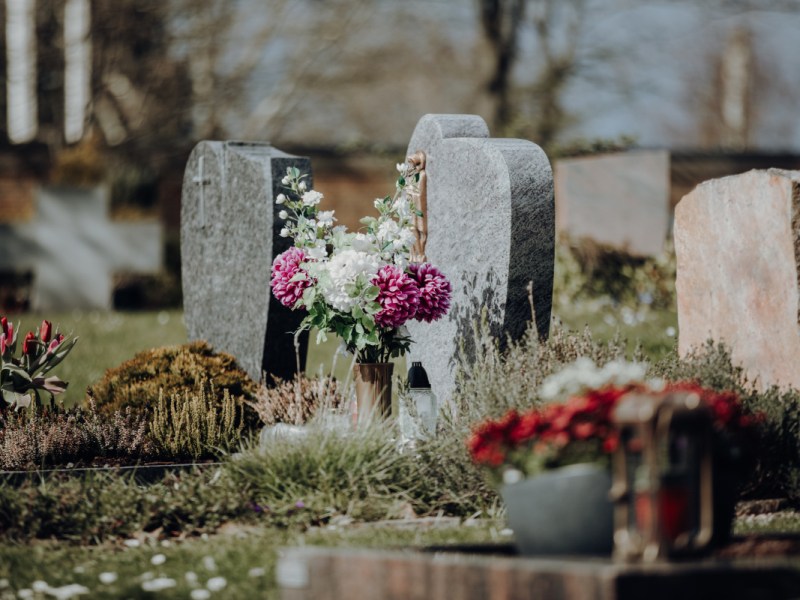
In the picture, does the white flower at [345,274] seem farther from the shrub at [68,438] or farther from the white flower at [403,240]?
the shrub at [68,438]

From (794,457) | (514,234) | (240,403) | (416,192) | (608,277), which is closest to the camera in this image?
(794,457)

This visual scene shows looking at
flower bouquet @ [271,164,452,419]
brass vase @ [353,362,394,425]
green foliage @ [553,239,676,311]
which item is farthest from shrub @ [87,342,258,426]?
green foliage @ [553,239,676,311]

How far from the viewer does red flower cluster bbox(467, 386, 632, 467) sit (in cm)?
345

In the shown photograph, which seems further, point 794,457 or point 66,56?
point 66,56

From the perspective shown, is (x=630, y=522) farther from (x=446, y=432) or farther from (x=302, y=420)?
(x=302, y=420)

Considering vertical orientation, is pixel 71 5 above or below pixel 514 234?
above

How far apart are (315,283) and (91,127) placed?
14.8 m

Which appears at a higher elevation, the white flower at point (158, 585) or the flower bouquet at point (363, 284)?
the flower bouquet at point (363, 284)

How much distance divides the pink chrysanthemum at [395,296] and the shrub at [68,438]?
154 cm

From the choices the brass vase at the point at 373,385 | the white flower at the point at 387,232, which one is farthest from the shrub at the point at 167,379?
the white flower at the point at 387,232

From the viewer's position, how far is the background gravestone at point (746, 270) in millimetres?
6172

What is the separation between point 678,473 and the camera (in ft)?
10.8

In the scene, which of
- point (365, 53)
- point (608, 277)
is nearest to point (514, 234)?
point (608, 277)

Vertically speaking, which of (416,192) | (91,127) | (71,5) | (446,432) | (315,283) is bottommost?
(446,432)
